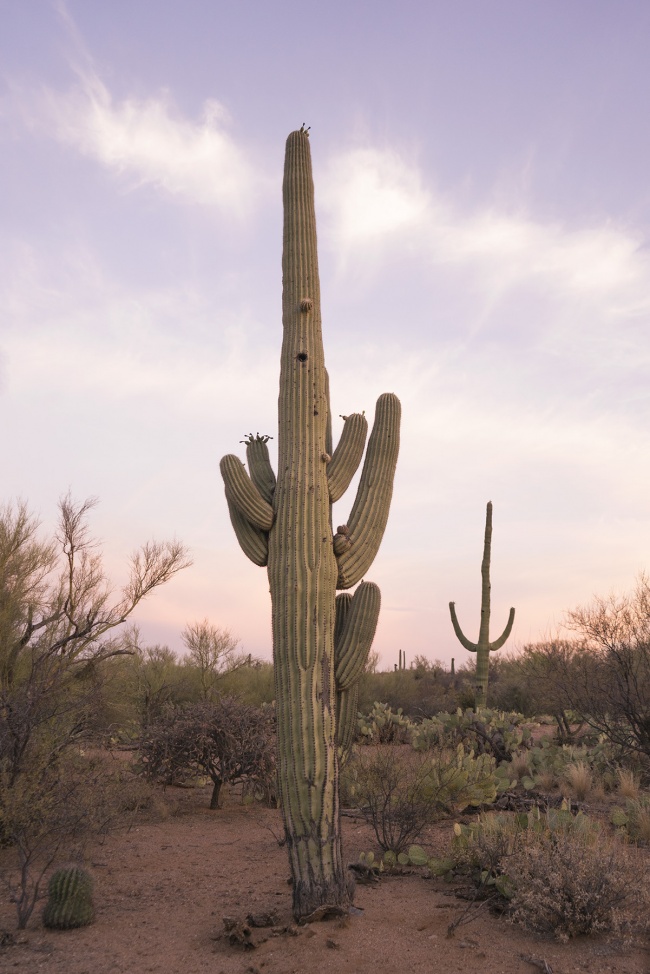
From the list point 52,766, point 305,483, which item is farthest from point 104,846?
point 305,483

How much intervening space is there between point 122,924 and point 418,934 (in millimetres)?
2513

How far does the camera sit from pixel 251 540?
278 inches

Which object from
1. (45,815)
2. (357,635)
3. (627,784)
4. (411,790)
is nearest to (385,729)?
(627,784)

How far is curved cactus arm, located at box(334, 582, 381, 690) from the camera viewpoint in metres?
6.76

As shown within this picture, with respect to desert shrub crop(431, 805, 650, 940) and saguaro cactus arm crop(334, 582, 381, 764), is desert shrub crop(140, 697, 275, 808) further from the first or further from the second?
desert shrub crop(431, 805, 650, 940)

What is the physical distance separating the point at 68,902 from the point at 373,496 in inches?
174

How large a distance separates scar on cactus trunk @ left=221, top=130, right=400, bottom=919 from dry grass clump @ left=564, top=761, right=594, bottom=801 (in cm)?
475

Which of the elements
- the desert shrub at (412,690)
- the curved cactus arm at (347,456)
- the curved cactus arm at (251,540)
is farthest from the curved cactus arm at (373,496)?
the desert shrub at (412,690)

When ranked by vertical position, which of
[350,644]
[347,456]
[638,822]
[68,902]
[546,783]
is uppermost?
[347,456]

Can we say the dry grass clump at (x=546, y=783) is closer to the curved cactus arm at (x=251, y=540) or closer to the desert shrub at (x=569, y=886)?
the desert shrub at (x=569, y=886)

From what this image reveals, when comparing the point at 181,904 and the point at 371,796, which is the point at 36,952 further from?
the point at 371,796

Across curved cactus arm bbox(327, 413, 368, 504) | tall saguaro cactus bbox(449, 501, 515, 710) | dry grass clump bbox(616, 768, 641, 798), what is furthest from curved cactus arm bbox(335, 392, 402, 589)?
tall saguaro cactus bbox(449, 501, 515, 710)

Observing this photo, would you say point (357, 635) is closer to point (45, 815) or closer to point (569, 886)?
point (569, 886)

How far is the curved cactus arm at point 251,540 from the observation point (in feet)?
23.1
